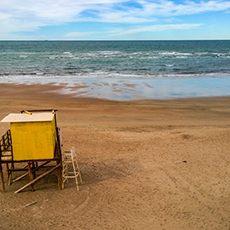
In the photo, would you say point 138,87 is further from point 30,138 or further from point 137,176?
point 30,138

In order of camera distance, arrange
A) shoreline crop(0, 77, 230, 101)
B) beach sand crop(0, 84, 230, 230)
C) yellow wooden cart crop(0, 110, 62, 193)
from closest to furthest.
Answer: beach sand crop(0, 84, 230, 230) → yellow wooden cart crop(0, 110, 62, 193) → shoreline crop(0, 77, 230, 101)

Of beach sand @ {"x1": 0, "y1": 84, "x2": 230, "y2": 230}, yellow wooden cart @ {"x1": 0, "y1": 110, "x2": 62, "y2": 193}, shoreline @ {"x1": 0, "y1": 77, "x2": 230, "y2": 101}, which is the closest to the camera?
beach sand @ {"x1": 0, "y1": 84, "x2": 230, "y2": 230}

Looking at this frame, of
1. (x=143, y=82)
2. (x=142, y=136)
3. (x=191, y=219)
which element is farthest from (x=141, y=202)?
(x=143, y=82)

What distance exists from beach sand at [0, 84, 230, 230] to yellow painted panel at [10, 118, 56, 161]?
1.60 meters

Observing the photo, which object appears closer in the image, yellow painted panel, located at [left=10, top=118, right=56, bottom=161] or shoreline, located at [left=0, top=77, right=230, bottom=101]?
yellow painted panel, located at [left=10, top=118, right=56, bottom=161]

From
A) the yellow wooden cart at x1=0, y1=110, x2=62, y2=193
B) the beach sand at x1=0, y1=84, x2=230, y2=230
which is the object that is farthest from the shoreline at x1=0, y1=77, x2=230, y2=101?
the yellow wooden cart at x1=0, y1=110, x2=62, y2=193

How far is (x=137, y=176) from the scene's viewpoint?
38.2ft

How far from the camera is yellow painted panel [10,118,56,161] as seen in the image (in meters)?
9.54

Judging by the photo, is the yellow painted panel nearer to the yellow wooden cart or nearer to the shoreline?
the yellow wooden cart

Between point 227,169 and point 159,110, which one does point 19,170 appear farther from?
point 159,110

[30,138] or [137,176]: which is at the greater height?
[30,138]

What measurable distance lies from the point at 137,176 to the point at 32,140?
180 inches

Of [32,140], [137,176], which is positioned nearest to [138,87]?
[137,176]

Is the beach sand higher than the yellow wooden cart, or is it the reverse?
the yellow wooden cart
